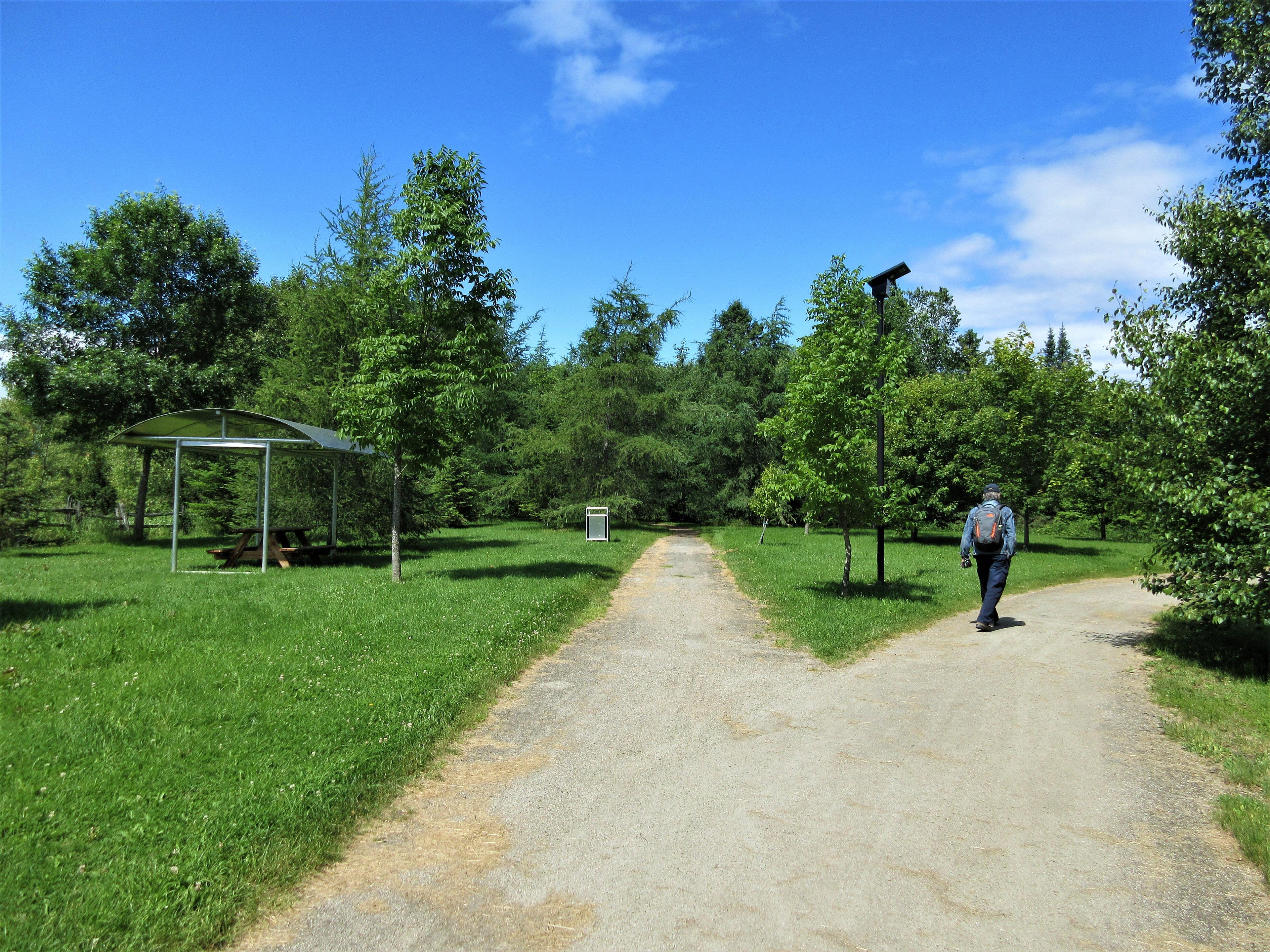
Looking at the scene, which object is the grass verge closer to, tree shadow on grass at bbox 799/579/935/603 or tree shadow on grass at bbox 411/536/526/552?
tree shadow on grass at bbox 799/579/935/603

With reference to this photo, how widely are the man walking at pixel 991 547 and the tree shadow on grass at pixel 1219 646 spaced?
6.12ft

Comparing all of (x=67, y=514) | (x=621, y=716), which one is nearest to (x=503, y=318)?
(x=621, y=716)

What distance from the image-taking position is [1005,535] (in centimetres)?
1040

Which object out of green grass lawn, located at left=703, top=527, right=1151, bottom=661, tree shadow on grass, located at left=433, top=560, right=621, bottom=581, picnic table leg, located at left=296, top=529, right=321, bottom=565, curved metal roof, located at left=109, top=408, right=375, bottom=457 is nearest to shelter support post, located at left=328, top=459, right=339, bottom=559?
picnic table leg, located at left=296, top=529, right=321, bottom=565

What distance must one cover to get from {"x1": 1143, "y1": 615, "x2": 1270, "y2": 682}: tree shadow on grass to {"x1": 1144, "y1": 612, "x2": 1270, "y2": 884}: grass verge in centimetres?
2

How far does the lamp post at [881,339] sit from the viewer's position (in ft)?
39.4

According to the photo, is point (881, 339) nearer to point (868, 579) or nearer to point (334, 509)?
point (868, 579)

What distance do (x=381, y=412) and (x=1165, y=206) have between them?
1214cm

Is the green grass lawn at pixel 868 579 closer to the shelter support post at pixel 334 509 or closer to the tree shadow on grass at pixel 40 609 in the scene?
the tree shadow on grass at pixel 40 609

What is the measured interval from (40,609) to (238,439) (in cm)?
667

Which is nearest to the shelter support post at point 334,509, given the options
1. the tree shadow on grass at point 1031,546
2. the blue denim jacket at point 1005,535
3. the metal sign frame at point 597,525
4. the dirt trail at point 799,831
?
the metal sign frame at point 597,525

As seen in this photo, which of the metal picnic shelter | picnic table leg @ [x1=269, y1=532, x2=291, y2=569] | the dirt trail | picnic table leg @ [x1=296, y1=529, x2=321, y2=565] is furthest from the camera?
picnic table leg @ [x1=296, y1=529, x2=321, y2=565]

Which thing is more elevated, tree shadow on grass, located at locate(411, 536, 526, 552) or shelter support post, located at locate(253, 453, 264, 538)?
shelter support post, located at locate(253, 453, 264, 538)

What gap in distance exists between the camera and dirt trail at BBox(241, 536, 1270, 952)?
10.3 ft
